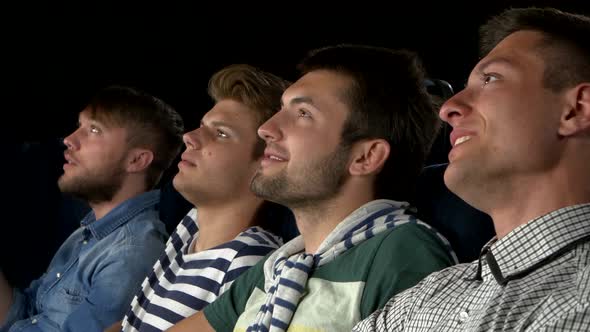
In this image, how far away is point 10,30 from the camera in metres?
3.21

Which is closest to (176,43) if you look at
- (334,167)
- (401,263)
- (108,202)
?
(108,202)

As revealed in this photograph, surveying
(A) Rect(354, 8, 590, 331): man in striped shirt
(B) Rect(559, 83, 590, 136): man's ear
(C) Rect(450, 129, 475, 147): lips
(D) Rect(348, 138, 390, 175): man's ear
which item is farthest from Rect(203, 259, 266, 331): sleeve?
(B) Rect(559, 83, 590, 136): man's ear

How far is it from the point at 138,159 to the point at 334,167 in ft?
3.25

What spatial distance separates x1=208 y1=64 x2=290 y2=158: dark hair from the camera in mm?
2064

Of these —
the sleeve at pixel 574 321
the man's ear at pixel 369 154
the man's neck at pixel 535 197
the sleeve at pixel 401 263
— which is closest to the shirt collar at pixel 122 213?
the man's ear at pixel 369 154

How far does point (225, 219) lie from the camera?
203 cm

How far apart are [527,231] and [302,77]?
0.75 meters

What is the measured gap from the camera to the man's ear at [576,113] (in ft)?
3.89

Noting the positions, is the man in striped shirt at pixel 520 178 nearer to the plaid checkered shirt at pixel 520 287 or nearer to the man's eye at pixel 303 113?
the plaid checkered shirt at pixel 520 287

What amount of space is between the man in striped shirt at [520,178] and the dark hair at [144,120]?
133cm

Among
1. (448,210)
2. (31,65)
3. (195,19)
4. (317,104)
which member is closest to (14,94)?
(31,65)

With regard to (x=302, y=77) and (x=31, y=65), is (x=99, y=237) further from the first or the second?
(x=31, y=65)

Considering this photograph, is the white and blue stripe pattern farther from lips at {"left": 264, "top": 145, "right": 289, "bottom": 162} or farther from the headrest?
lips at {"left": 264, "top": 145, "right": 289, "bottom": 162}

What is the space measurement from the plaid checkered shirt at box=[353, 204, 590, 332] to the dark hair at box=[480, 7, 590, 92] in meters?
0.20
